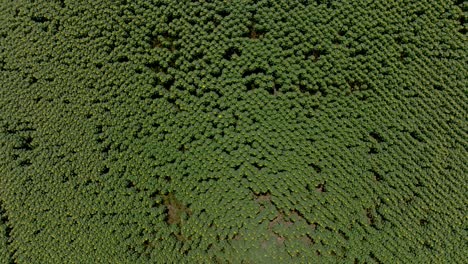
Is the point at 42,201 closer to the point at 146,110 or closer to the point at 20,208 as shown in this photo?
the point at 20,208

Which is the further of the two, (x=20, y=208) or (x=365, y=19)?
(x=20, y=208)

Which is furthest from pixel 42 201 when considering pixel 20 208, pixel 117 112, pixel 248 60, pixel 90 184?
pixel 248 60

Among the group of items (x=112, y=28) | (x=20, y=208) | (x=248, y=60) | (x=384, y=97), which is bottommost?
(x=20, y=208)

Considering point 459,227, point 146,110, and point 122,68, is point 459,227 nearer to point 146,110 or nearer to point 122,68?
point 146,110

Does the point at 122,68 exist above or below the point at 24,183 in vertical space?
above

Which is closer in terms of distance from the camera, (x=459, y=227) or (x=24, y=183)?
(x=459, y=227)

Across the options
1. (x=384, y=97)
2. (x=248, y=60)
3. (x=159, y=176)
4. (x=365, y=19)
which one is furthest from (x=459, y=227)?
(x=159, y=176)
